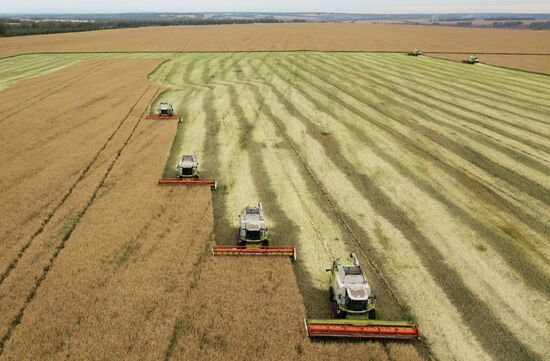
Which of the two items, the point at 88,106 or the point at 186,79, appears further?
the point at 186,79

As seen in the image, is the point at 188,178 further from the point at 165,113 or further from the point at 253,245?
the point at 165,113

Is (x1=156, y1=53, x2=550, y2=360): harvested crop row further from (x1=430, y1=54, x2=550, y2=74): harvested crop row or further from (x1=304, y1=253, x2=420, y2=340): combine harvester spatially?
(x1=430, y1=54, x2=550, y2=74): harvested crop row

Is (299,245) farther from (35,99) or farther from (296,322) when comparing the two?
(35,99)

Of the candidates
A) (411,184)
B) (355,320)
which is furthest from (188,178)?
(355,320)

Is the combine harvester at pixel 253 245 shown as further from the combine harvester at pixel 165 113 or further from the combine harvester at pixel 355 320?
the combine harvester at pixel 165 113

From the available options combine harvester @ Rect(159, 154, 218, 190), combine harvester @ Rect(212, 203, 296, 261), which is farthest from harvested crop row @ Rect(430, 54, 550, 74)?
combine harvester @ Rect(212, 203, 296, 261)

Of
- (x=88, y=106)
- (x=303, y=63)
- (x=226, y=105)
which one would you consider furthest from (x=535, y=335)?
(x=303, y=63)

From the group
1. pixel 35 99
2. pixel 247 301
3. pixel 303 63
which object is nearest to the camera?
pixel 247 301
